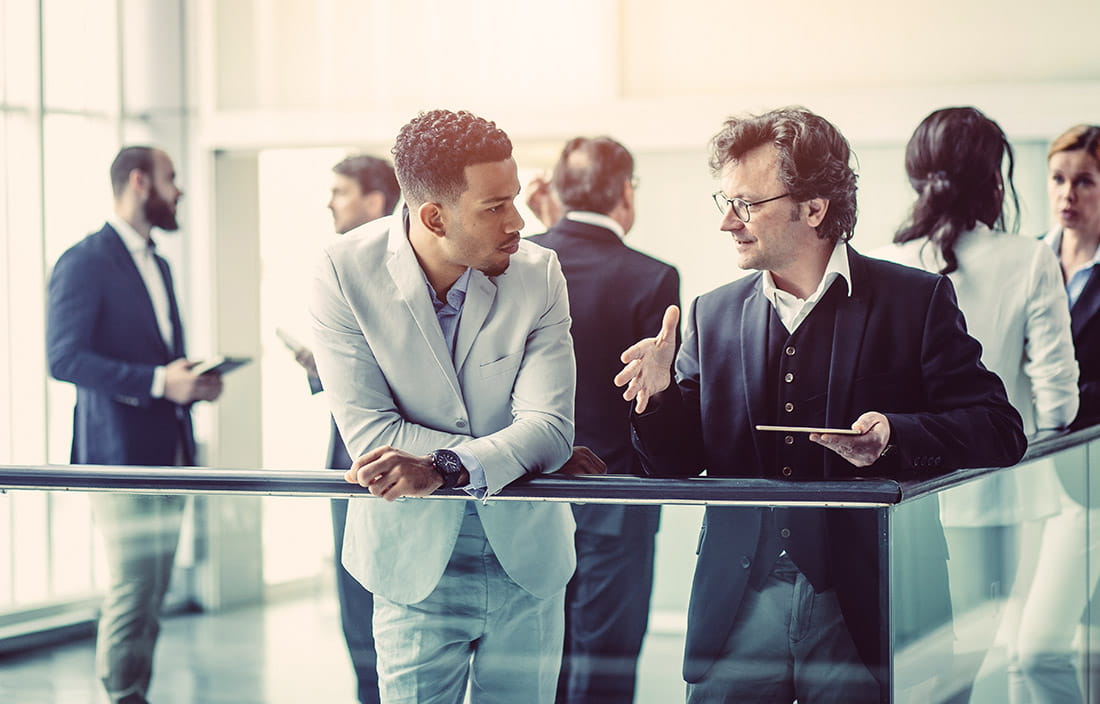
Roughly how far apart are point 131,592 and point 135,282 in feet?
6.01

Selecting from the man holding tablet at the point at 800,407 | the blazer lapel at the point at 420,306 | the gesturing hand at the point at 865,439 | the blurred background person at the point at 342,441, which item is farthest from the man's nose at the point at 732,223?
the blurred background person at the point at 342,441

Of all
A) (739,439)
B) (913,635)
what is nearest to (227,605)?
(739,439)

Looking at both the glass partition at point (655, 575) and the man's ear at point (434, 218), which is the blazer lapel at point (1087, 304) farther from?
the man's ear at point (434, 218)

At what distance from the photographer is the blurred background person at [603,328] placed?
296cm

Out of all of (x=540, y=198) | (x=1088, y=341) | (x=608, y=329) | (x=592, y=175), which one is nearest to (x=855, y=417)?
(x=608, y=329)

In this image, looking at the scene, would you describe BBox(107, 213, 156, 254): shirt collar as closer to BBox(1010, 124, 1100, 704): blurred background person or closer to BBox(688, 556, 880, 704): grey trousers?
BBox(688, 556, 880, 704): grey trousers

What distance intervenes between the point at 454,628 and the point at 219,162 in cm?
485

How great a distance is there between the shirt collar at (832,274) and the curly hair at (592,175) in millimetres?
1481

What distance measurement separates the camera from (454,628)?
296 centimetres

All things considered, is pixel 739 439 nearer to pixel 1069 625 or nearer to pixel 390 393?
pixel 390 393

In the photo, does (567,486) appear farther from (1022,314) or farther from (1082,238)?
(1082,238)

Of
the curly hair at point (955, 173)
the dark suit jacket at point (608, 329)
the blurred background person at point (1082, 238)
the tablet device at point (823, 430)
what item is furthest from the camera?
the blurred background person at point (1082, 238)

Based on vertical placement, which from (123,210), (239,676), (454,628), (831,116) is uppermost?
(831,116)

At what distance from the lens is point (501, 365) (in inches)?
114
